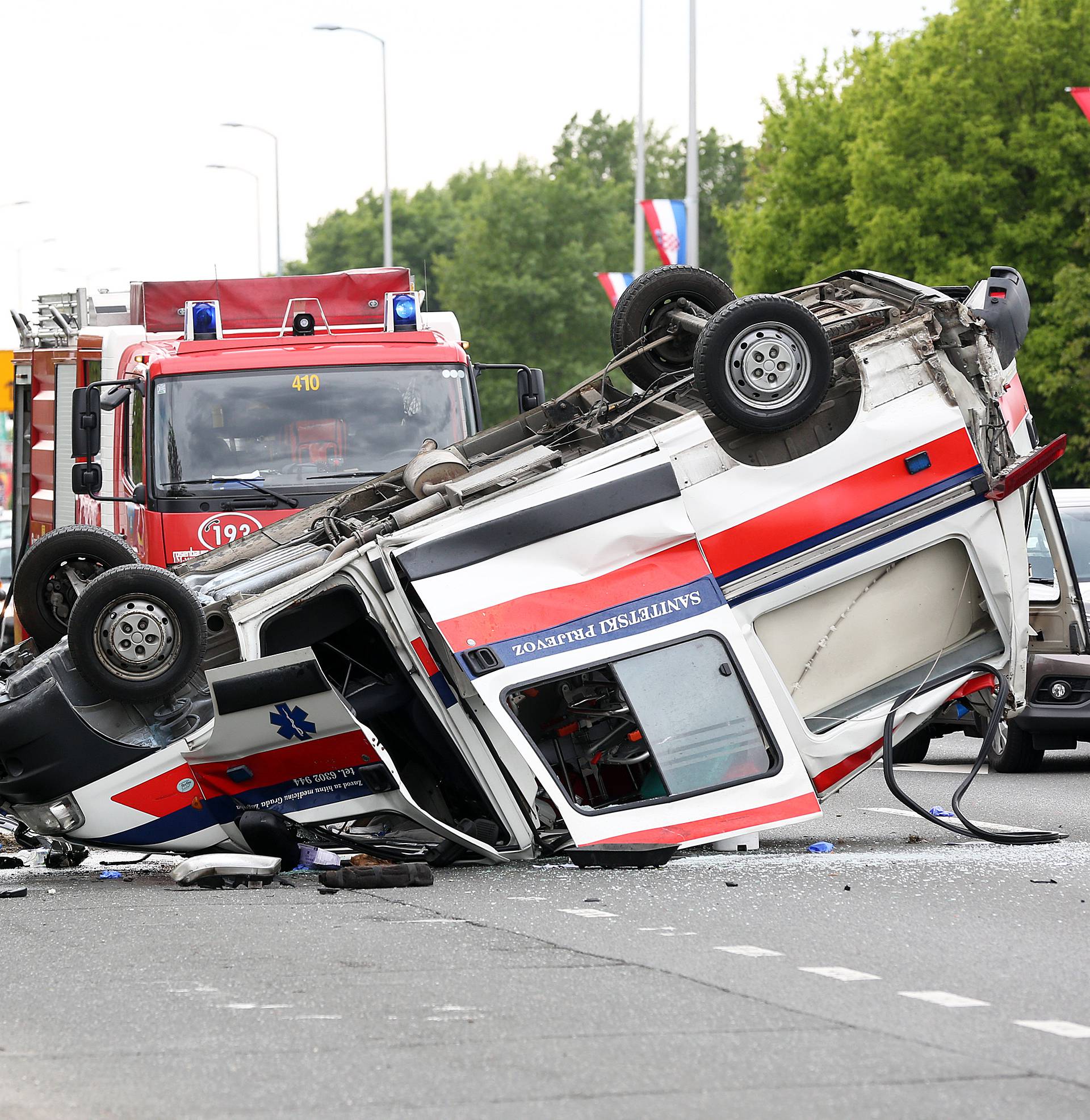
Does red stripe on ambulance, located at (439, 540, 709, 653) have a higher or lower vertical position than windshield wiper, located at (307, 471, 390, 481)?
lower

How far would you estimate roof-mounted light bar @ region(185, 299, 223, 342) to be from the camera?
12.9 m

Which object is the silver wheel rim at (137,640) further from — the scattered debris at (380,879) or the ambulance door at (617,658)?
the scattered debris at (380,879)

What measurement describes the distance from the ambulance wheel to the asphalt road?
0.88m

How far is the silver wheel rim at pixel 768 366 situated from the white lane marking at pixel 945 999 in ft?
11.2

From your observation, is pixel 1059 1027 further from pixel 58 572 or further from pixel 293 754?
pixel 58 572

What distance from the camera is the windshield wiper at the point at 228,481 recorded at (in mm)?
11531

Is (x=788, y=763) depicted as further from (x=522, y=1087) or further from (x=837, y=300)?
(x=522, y=1087)

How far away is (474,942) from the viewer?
6754 millimetres

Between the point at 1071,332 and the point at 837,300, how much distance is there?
78.6ft

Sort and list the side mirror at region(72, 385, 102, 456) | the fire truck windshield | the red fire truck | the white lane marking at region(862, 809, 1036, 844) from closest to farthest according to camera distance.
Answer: the white lane marking at region(862, 809, 1036, 844) < the red fire truck < the fire truck windshield < the side mirror at region(72, 385, 102, 456)

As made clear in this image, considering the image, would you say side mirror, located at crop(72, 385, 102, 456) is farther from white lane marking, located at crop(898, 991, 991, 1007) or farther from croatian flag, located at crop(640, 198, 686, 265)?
croatian flag, located at crop(640, 198, 686, 265)

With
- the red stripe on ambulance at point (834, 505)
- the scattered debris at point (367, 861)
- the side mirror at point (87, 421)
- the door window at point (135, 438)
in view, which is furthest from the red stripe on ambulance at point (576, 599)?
the side mirror at point (87, 421)

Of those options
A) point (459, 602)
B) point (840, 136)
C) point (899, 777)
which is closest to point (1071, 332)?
point (840, 136)

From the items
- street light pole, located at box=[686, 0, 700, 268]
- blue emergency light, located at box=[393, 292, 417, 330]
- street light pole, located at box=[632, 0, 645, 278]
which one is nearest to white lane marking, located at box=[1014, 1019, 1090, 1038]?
blue emergency light, located at box=[393, 292, 417, 330]
